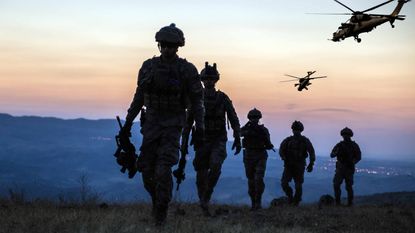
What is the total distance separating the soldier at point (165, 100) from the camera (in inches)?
270

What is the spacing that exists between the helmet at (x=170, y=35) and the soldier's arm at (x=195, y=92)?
1.29 feet

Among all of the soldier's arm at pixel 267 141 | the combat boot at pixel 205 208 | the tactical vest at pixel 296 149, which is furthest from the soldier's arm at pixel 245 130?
the combat boot at pixel 205 208

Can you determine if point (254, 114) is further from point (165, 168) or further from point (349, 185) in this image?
point (165, 168)

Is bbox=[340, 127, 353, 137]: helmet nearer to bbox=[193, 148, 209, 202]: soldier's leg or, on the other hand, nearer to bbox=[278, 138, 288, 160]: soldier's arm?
bbox=[278, 138, 288, 160]: soldier's arm

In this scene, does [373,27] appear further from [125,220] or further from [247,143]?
[125,220]

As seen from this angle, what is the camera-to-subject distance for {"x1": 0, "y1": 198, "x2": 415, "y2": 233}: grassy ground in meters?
6.24

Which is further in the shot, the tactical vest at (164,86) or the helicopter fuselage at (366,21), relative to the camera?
the helicopter fuselage at (366,21)

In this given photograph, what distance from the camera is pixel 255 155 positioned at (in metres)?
13.2

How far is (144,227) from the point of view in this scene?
20.7ft

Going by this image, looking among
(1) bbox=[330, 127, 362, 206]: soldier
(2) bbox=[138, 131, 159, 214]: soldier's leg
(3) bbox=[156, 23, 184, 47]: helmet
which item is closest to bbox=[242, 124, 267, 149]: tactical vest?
(1) bbox=[330, 127, 362, 206]: soldier

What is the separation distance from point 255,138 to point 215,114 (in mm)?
2958

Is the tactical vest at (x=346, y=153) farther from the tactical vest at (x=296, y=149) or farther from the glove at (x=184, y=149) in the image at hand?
the glove at (x=184, y=149)

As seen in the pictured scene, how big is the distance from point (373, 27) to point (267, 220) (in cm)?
822

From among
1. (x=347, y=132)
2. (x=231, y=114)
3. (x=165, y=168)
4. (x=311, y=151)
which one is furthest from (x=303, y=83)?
(x=165, y=168)
